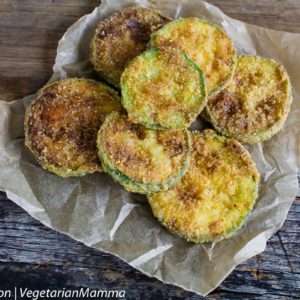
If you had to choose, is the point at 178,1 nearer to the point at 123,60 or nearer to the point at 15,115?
the point at 123,60

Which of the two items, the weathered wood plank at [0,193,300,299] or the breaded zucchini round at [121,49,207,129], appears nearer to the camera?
the breaded zucchini round at [121,49,207,129]

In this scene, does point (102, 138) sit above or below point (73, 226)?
above

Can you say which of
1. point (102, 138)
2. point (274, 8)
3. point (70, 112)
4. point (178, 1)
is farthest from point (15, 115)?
point (274, 8)

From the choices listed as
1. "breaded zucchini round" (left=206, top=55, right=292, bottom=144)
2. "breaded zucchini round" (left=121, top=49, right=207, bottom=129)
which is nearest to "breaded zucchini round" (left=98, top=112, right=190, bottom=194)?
"breaded zucchini round" (left=121, top=49, right=207, bottom=129)

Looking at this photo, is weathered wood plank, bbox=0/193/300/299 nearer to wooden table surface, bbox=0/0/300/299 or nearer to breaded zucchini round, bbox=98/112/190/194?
wooden table surface, bbox=0/0/300/299

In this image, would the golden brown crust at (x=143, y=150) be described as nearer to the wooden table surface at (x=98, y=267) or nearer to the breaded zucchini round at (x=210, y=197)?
the breaded zucchini round at (x=210, y=197)

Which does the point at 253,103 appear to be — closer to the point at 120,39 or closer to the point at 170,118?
the point at 170,118

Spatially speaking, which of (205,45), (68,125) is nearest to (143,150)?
(68,125)
